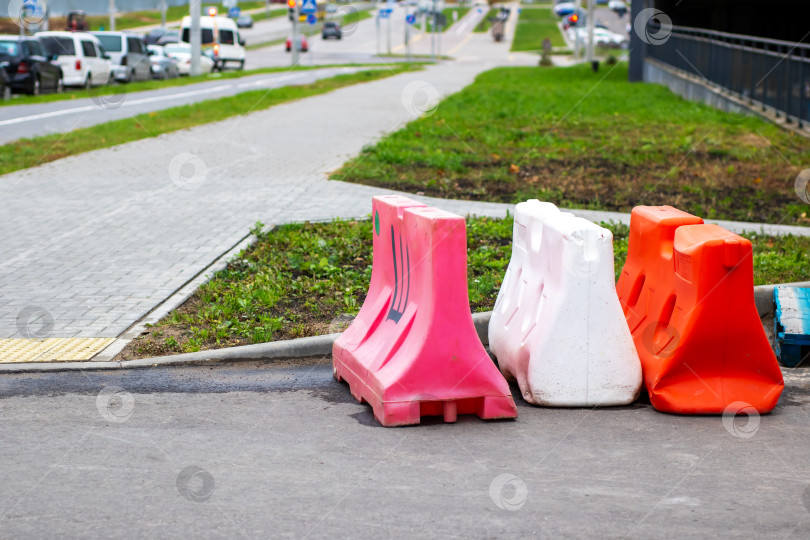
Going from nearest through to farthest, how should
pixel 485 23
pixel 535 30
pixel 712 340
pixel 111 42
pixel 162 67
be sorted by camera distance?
pixel 712 340 → pixel 111 42 → pixel 162 67 → pixel 535 30 → pixel 485 23

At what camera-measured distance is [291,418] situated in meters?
5.45

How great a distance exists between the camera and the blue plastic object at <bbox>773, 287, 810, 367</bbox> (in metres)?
6.51

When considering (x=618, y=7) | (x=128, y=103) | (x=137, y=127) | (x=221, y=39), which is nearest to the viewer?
(x=137, y=127)

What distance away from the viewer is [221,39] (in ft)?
168

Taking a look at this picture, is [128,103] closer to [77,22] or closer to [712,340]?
[712,340]

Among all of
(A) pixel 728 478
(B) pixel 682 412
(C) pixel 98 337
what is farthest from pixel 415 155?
(A) pixel 728 478

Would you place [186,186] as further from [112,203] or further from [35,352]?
[35,352]

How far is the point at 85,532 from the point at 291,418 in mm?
1635

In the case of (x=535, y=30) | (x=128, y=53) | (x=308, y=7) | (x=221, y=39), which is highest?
(x=308, y=7)

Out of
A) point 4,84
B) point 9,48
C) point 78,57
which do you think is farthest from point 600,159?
point 78,57

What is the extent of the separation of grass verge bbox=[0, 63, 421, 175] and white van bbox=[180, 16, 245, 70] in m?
20.5

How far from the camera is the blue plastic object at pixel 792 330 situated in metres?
6.51

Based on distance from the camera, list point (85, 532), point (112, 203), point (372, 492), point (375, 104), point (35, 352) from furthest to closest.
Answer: point (375, 104) → point (112, 203) → point (35, 352) → point (372, 492) → point (85, 532)

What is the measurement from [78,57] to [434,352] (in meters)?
29.3
